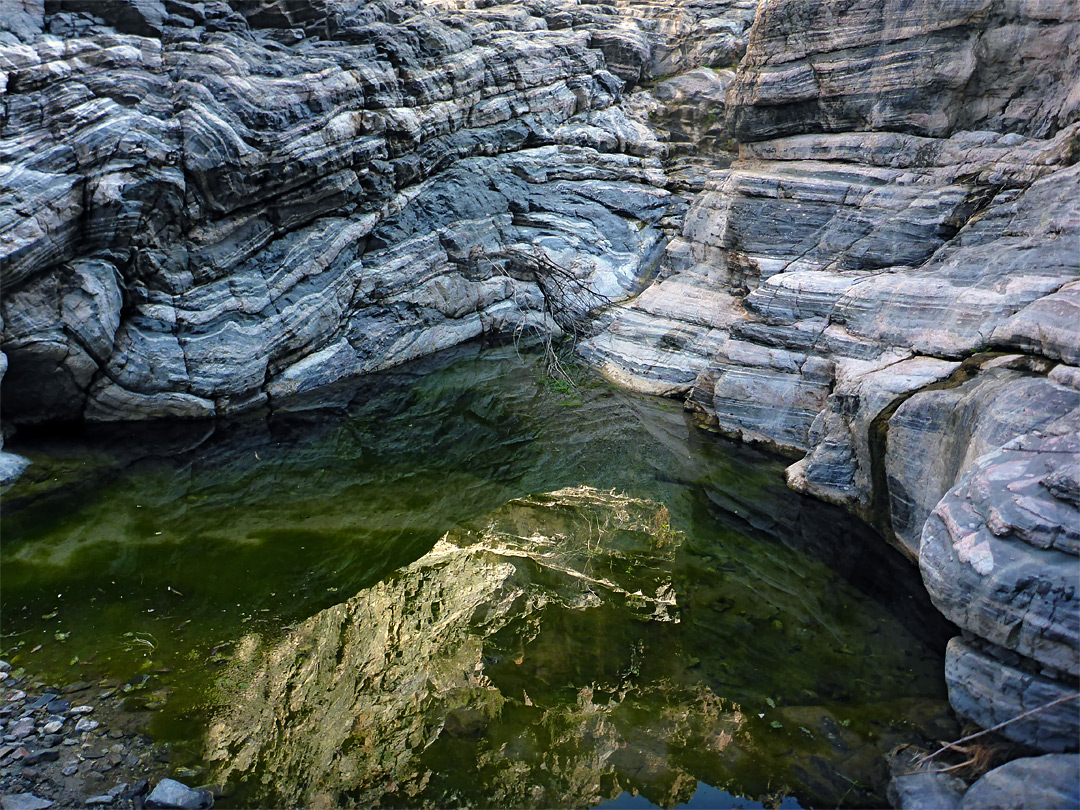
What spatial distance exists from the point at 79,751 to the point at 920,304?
9594 millimetres

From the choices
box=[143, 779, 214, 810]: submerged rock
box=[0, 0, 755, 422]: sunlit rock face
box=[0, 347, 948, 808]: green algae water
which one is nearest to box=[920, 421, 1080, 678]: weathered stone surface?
box=[0, 347, 948, 808]: green algae water

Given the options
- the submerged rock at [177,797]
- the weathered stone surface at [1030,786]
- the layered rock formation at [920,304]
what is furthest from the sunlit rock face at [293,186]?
the weathered stone surface at [1030,786]

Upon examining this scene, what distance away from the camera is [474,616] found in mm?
6828

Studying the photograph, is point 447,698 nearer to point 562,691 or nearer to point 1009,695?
point 562,691

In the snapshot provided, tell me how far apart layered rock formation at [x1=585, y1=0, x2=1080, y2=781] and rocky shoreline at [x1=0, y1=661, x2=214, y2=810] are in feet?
18.6

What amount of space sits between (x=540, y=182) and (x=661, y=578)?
35.7 ft

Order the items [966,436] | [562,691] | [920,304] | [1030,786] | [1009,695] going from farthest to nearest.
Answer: [920,304] → [966,436] → [562,691] → [1009,695] → [1030,786]

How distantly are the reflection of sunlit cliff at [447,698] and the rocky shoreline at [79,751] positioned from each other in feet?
1.40

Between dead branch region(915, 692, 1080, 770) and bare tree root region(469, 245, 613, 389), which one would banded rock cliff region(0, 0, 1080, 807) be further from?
dead branch region(915, 692, 1080, 770)

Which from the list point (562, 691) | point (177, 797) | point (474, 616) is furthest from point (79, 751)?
point (562, 691)

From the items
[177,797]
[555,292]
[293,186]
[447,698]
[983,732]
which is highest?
[293,186]

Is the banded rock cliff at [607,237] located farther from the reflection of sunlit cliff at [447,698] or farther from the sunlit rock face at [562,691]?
the reflection of sunlit cliff at [447,698]

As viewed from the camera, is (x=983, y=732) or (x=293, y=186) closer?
(x=983, y=732)

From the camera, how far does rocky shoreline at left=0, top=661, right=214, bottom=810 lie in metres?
4.69
